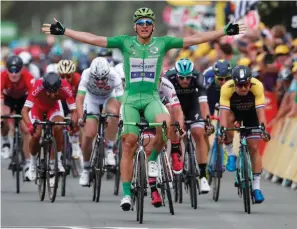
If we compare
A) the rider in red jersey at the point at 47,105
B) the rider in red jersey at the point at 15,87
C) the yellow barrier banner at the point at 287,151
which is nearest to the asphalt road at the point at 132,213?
the rider in red jersey at the point at 47,105

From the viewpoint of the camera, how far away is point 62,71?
73.2ft

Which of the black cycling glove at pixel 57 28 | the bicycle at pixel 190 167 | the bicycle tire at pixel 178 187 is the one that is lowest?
A: the bicycle tire at pixel 178 187

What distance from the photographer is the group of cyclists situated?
1611cm

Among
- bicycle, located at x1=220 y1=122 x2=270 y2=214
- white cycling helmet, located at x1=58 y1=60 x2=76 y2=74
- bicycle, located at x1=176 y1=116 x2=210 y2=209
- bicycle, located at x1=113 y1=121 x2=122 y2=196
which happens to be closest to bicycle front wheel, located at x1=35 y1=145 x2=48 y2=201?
bicycle, located at x1=113 y1=121 x2=122 y2=196

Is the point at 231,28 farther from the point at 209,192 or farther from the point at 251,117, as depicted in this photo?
the point at 209,192

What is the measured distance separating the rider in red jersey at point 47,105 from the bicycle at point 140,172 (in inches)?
111

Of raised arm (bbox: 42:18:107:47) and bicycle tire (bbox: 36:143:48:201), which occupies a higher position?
raised arm (bbox: 42:18:107:47)

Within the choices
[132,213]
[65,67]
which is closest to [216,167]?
[132,213]

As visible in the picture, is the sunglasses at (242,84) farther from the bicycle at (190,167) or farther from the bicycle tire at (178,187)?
the bicycle tire at (178,187)

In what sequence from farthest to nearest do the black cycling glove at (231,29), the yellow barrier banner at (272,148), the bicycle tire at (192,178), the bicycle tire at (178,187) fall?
the yellow barrier banner at (272,148)
the bicycle tire at (178,187)
the bicycle tire at (192,178)
the black cycling glove at (231,29)

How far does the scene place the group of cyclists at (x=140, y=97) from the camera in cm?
1611

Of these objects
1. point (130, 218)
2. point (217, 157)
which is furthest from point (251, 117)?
point (130, 218)

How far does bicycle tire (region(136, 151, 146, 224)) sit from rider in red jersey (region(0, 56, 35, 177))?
508 cm

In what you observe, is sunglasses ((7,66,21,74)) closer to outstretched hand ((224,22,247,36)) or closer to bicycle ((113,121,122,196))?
bicycle ((113,121,122,196))
